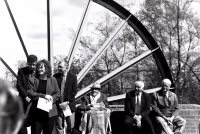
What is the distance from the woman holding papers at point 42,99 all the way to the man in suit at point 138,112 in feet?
7.16

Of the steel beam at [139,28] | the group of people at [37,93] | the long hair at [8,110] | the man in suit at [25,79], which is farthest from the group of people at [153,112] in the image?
the long hair at [8,110]

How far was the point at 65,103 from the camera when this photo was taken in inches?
215

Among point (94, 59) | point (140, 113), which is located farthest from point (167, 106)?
point (94, 59)

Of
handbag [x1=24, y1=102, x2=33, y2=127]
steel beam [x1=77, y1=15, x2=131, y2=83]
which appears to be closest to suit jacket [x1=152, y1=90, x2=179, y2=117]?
handbag [x1=24, y1=102, x2=33, y2=127]

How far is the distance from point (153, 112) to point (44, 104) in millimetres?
2800

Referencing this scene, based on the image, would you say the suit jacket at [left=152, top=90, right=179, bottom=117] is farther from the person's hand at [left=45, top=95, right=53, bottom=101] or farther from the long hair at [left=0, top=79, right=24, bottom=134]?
the long hair at [left=0, top=79, right=24, bottom=134]

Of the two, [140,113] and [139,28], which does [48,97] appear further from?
[139,28]

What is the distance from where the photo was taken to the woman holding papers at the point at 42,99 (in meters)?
4.51

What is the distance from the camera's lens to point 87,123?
22.9 ft

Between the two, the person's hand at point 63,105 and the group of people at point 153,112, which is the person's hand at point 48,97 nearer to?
the person's hand at point 63,105

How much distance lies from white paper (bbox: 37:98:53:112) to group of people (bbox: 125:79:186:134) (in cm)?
249

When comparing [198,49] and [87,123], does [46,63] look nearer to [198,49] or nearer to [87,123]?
[87,123]

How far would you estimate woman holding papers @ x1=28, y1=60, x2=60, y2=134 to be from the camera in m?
4.51

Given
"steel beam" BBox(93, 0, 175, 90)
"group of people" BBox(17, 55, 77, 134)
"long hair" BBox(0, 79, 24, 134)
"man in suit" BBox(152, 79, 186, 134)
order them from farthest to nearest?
"steel beam" BBox(93, 0, 175, 90) → "man in suit" BBox(152, 79, 186, 134) → "group of people" BBox(17, 55, 77, 134) → "long hair" BBox(0, 79, 24, 134)
